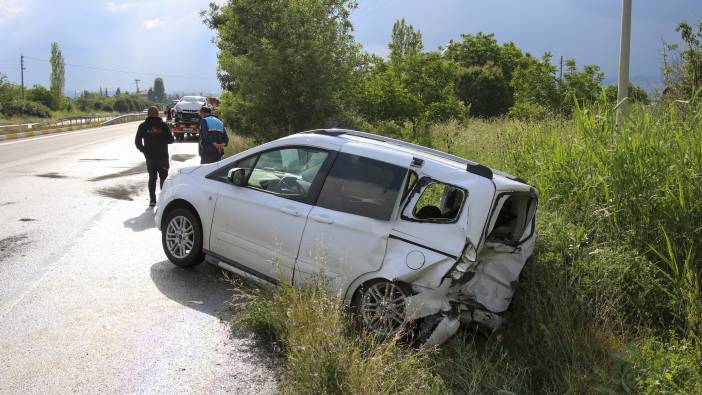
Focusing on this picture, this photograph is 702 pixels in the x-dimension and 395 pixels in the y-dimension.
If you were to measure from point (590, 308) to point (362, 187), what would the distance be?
2078 mm

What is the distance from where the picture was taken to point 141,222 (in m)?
9.55

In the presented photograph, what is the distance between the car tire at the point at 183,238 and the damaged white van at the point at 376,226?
48mm

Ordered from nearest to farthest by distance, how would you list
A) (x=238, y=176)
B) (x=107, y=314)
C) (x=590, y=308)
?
(x=590, y=308), (x=107, y=314), (x=238, y=176)

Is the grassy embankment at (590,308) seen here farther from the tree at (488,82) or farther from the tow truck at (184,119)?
the tree at (488,82)

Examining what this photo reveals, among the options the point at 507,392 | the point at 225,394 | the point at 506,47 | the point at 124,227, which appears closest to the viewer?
the point at 507,392

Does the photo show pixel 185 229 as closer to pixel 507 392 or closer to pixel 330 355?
pixel 330 355

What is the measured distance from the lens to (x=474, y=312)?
15.8 ft

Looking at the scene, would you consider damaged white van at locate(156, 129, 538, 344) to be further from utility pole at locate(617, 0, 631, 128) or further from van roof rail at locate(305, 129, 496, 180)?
utility pole at locate(617, 0, 631, 128)

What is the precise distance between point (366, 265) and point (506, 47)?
166 ft

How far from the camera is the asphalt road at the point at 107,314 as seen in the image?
14.2 ft

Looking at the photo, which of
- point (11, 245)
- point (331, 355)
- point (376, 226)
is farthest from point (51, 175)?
point (331, 355)

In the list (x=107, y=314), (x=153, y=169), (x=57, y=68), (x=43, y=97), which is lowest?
(x=107, y=314)

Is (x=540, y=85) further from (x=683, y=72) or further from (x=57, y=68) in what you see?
(x=57, y=68)

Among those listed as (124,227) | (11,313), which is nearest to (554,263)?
(11,313)
